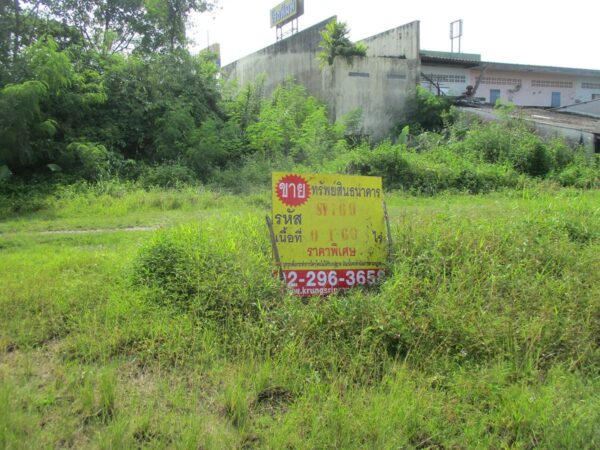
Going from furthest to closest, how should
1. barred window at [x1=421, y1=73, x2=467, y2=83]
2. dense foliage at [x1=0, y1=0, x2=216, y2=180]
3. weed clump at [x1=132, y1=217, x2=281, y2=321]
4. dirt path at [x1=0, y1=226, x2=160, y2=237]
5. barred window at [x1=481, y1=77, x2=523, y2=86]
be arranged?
1. barred window at [x1=481, y1=77, x2=523, y2=86]
2. barred window at [x1=421, y1=73, x2=467, y2=83]
3. dense foliage at [x1=0, y1=0, x2=216, y2=180]
4. dirt path at [x1=0, y1=226, x2=160, y2=237]
5. weed clump at [x1=132, y1=217, x2=281, y2=321]

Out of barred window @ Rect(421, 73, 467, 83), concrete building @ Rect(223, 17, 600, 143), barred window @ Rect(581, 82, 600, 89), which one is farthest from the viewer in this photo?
barred window @ Rect(581, 82, 600, 89)

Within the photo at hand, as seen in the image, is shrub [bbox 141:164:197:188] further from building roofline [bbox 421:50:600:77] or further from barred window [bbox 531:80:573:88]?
barred window [bbox 531:80:573:88]

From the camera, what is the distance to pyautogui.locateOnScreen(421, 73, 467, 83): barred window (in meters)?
23.3

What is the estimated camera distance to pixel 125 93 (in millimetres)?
16438

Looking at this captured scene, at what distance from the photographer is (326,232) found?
480cm

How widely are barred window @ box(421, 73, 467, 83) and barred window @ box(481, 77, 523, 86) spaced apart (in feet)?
6.87

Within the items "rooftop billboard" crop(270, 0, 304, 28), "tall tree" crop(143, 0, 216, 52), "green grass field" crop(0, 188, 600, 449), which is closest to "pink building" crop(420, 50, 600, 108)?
"rooftop billboard" crop(270, 0, 304, 28)

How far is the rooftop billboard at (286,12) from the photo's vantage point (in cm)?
2622

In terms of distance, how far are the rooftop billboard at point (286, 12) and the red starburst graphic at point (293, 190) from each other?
2392 centimetres

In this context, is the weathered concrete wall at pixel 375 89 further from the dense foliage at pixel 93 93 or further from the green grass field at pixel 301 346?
the green grass field at pixel 301 346

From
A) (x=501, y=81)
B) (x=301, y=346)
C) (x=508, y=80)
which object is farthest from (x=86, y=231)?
(x=508, y=80)

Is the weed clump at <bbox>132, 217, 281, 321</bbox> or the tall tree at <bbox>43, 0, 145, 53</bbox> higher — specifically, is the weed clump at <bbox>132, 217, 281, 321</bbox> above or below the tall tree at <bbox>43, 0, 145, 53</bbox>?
below

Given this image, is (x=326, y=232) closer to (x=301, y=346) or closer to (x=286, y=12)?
(x=301, y=346)

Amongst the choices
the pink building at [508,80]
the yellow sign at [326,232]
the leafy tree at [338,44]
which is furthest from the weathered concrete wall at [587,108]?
the yellow sign at [326,232]
